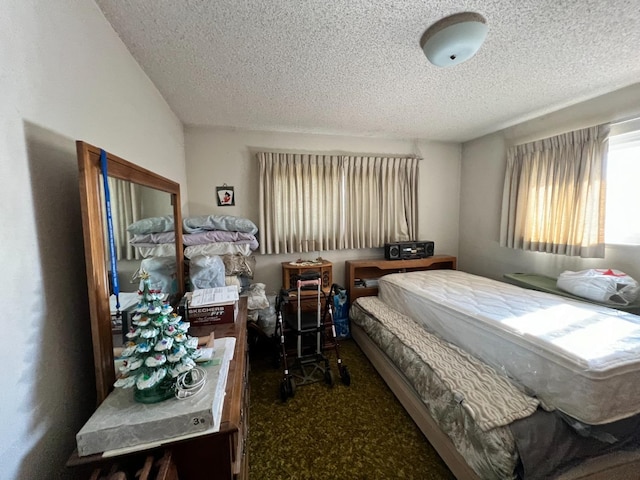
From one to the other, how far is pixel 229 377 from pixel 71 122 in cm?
110

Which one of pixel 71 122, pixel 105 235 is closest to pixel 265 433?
pixel 105 235

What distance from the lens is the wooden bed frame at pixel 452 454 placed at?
1089mm

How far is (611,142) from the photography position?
1.95 meters

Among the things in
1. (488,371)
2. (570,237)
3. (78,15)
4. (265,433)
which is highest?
(78,15)

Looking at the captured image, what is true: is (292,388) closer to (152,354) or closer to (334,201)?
(152,354)

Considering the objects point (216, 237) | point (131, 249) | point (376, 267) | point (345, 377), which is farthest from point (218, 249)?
point (376, 267)

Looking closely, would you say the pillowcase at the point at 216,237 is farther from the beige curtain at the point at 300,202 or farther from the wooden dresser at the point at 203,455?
the wooden dresser at the point at 203,455

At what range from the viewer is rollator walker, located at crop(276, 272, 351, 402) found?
1993mm

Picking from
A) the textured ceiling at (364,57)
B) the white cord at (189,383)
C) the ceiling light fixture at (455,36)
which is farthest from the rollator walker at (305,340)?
the ceiling light fixture at (455,36)

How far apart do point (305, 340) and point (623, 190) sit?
121 inches

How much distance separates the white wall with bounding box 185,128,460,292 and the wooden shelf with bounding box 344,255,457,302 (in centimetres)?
19

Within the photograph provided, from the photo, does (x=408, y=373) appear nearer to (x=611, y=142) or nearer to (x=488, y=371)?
(x=488, y=371)

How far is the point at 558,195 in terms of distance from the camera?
2258 millimetres

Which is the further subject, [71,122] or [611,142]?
[611,142]
